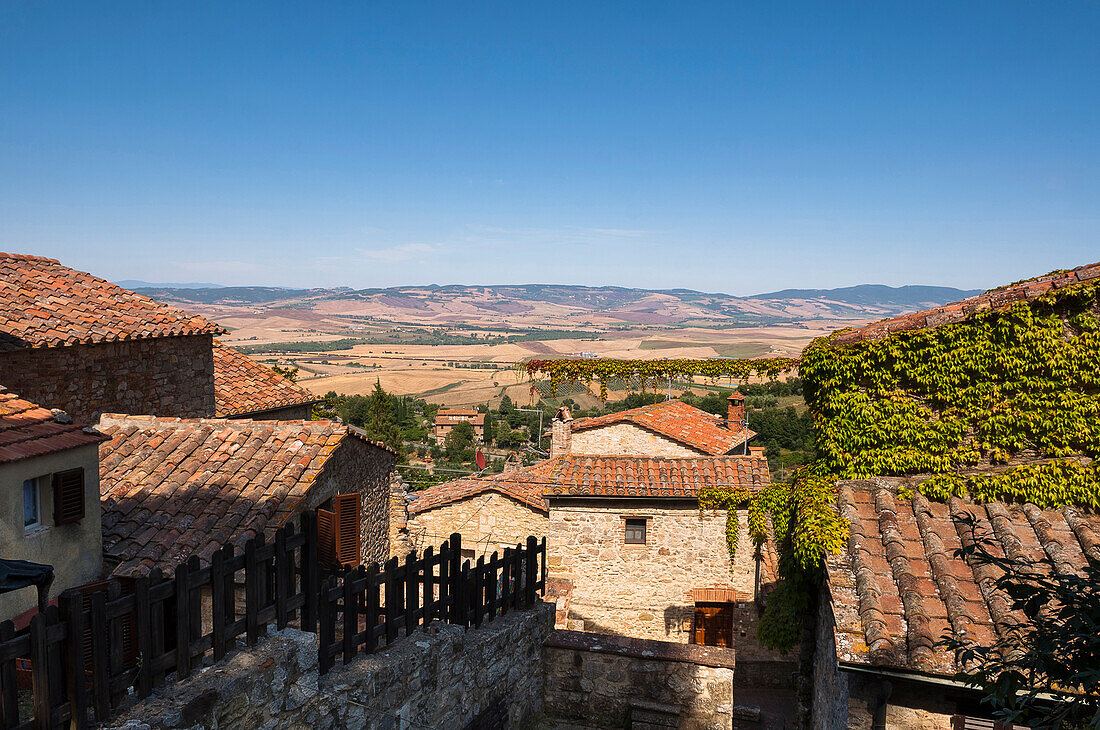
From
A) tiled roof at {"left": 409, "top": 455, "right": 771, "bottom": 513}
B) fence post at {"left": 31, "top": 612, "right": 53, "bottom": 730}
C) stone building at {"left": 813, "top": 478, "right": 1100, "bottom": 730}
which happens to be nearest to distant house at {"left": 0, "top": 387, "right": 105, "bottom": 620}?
fence post at {"left": 31, "top": 612, "right": 53, "bottom": 730}

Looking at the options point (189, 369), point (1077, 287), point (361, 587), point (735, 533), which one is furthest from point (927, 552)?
point (189, 369)

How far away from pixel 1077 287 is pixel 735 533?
31.5 feet

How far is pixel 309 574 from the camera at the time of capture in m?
5.33

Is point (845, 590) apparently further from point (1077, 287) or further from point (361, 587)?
point (361, 587)

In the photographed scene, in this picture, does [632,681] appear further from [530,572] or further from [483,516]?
[483,516]

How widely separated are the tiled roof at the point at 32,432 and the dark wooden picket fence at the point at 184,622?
137 inches

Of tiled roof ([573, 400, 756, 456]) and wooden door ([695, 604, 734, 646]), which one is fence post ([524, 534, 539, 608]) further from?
tiled roof ([573, 400, 756, 456])

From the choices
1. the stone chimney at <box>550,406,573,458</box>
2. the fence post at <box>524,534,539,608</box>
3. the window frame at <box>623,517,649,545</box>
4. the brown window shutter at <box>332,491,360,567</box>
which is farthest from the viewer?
the stone chimney at <box>550,406,573,458</box>

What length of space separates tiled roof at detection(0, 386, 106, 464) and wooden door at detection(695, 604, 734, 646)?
12.9 meters

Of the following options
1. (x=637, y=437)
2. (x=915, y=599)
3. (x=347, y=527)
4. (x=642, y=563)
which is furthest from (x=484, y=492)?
(x=915, y=599)

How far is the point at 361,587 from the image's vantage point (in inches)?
225

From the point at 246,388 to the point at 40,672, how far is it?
16.6 meters

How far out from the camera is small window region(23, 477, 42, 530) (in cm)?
755

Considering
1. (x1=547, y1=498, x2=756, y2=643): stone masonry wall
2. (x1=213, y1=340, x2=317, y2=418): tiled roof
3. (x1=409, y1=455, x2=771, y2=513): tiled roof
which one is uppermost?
(x1=213, y1=340, x2=317, y2=418): tiled roof
